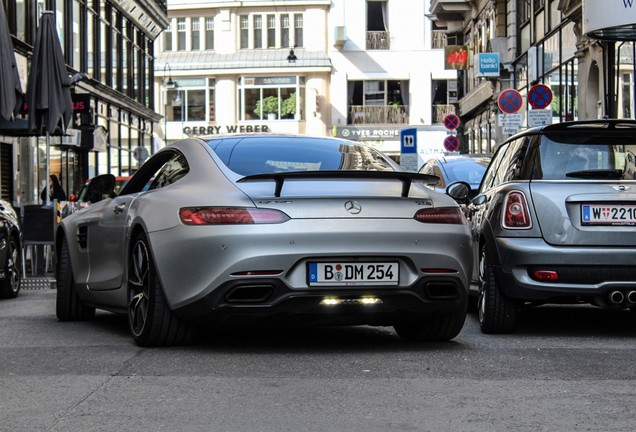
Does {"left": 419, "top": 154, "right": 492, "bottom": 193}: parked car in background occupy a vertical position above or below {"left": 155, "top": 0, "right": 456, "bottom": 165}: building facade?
below

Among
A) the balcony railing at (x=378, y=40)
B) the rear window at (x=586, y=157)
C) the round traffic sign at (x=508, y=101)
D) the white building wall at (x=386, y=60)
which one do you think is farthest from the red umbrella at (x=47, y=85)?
the balcony railing at (x=378, y=40)

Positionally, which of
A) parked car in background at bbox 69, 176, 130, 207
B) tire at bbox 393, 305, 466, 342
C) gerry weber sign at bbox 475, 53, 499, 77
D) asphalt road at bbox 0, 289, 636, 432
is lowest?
asphalt road at bbox 0, 289, 636, 432

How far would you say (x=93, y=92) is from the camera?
118ft

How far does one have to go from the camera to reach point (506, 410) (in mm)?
5344

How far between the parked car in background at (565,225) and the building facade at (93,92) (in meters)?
14.5

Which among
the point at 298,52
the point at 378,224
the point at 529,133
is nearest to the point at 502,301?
the point at 529,133

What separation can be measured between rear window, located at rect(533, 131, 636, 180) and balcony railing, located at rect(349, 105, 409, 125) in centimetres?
5916

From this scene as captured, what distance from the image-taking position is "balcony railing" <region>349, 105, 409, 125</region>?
6769 centimetres

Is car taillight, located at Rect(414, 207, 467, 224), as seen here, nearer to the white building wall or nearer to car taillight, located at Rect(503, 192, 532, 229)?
car taillight, located at Rect(503, 192, 532, 229)

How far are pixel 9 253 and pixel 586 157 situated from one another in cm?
685

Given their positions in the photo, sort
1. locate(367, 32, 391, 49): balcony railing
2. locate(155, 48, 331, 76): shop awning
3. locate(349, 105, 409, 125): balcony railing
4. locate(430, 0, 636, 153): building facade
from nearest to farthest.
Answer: locate(430, 0, 636, 153): building facade, locate(155, 48, 331, 76): shop awning, locate(349, 105, 409, 125): balcony railing, locate(367, 32, 391, 49): balcony railing

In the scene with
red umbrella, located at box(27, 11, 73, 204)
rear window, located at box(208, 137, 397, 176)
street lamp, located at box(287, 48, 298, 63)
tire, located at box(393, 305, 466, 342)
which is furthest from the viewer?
street lamp, located at box(287, 48, 298, 63)

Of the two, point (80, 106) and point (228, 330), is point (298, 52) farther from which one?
point (228, 330)

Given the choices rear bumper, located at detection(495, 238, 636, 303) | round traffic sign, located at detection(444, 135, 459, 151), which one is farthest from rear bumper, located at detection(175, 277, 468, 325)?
round traffic sign, located at detection(444, 135, 459, 151)
